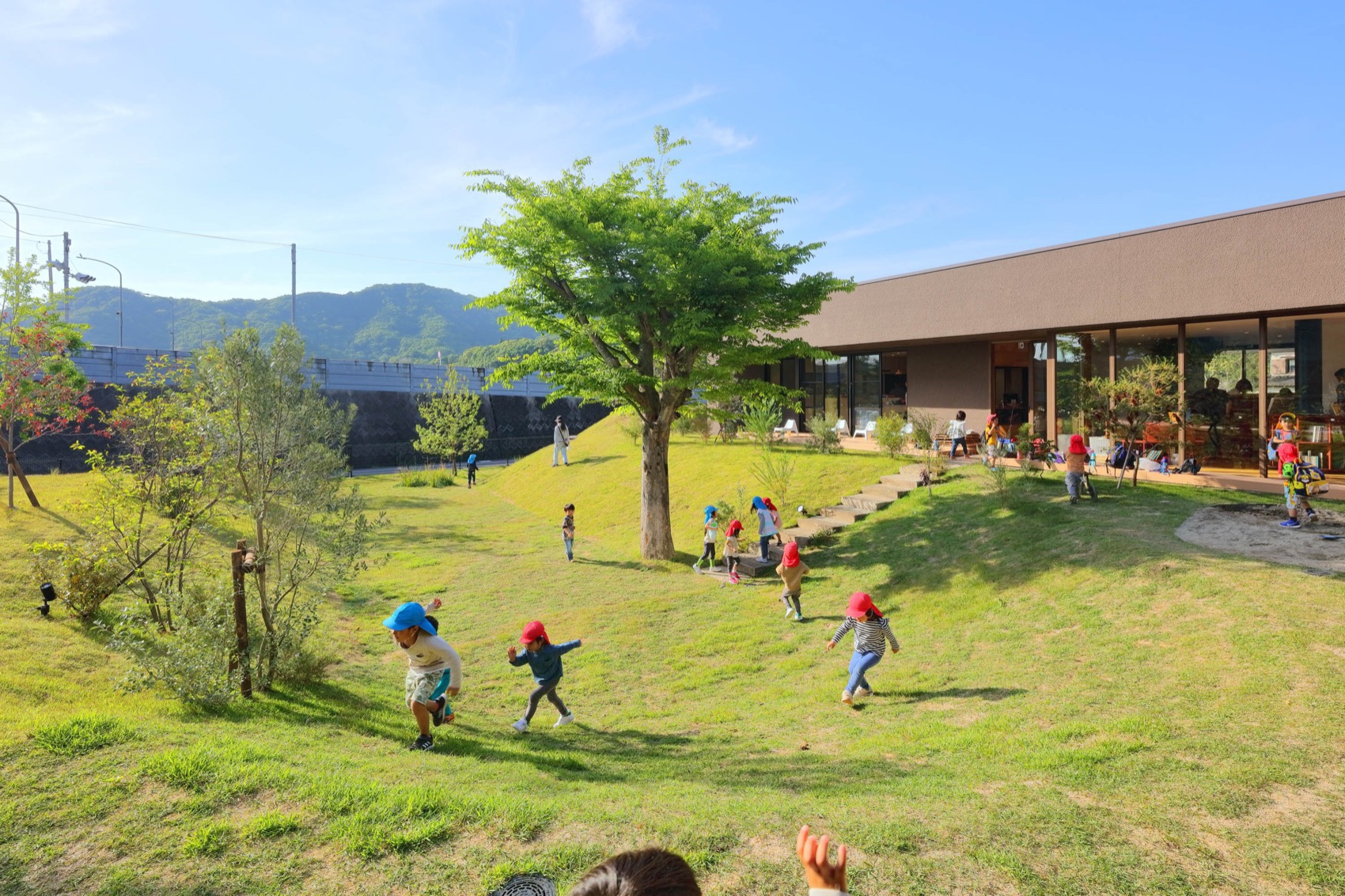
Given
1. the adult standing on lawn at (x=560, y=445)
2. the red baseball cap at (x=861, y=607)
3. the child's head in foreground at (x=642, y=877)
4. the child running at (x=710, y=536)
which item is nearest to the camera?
the child's head in foreground at (x=642, y=877)

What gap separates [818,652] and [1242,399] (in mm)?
14166

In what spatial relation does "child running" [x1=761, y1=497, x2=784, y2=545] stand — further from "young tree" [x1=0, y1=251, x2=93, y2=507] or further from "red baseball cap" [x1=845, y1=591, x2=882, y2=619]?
"young tree" [x1=0, y1=251, x2=93, y2=507]

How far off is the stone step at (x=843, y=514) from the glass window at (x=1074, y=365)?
651 cm

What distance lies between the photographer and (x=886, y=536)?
15562 mm

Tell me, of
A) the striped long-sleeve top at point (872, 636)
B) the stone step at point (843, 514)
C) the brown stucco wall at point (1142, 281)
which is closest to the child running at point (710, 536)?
the stone step at point (843, 514)

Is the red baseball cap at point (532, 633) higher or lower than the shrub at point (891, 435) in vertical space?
lower

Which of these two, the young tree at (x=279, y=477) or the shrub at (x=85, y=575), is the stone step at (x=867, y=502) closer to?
→ the young tree at (x=279, y=477)

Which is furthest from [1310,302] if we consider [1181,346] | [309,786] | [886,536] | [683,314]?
[309,786]

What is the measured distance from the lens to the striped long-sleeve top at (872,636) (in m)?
8.45

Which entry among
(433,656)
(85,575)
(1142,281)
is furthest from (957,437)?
(85,575)

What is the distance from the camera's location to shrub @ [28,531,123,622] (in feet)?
34.9

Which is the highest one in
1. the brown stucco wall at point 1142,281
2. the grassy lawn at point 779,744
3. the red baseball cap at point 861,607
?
the brown stucco wall at point 1142,281

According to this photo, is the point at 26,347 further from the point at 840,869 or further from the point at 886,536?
the point at 840,869

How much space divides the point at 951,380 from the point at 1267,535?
14297mm
